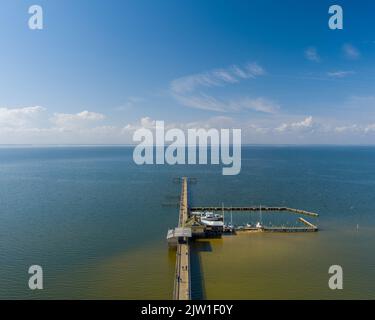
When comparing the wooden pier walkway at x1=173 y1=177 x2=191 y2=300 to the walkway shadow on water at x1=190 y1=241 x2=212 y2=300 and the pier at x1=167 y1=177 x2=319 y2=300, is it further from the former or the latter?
the walkway shadow on water at x1=190 y1=241 x2=212 y2=300

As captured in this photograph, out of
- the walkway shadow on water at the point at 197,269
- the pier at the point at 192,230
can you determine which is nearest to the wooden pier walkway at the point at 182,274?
the pier at the point at 192,230

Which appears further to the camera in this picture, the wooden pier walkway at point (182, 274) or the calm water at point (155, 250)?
the calm water at point (155, 250)

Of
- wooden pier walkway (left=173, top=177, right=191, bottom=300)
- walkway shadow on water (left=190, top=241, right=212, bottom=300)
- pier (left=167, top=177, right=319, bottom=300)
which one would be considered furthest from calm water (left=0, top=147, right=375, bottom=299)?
pier (left=167, top=177, right=319, bottom=300)

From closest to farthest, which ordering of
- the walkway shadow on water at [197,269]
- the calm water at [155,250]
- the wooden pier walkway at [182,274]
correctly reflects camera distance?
the wooden pier walkway at [182,274] < the walkway shadow on water at [197,269] < the calm water at [155,250]

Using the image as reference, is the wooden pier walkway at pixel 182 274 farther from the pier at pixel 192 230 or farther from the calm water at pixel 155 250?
the calm water at pixel 155 250

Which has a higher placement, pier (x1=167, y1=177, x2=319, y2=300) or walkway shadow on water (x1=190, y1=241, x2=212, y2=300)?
pier (x1=167, y1=177, x2=319, y2=300)

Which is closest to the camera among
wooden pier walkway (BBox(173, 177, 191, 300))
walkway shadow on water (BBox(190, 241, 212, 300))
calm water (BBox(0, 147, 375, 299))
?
wooden pier walkway (BBox(173, 177, 191, 300))

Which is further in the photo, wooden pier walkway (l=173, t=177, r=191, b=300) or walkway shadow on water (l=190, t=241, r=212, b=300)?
walkway shadow on water (l=190, t=241, r=212, b=300)

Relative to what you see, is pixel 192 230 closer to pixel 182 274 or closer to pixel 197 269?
pixel 197 269

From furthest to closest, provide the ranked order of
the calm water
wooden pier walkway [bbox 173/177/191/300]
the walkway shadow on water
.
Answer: the calm water → the walkway shadow on water → wooden pier walkway [bbox 173/177/191/300]
